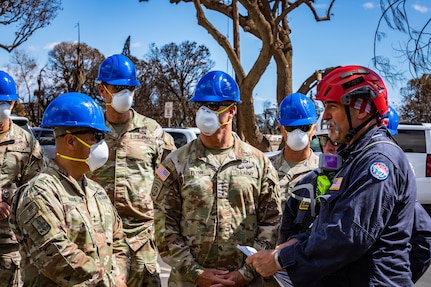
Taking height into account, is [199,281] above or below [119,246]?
below

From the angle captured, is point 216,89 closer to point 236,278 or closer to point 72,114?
point 72,114

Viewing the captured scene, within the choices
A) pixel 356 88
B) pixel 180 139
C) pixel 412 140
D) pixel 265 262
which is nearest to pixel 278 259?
pixel 265 262

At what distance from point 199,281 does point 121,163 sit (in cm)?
133

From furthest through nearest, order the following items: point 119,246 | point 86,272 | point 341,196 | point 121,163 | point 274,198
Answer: point 121,163 → point 274,198 → point 119,246 → point 86,272 → point 341,196

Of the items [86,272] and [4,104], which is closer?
[86,272]

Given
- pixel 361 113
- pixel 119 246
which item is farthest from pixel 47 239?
pixel 361 113

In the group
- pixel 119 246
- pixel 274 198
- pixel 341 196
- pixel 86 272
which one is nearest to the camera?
pixel 341 196

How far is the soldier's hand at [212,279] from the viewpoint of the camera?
329 cm

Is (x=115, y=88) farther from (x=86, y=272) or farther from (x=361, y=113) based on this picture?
(x=361, y=113)

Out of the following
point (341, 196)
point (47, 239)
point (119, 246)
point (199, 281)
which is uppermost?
point (341, 196)

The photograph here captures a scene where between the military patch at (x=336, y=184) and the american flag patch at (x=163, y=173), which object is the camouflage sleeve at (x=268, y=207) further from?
the military patch at (x=336, y=184)

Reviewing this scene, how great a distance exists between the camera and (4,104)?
175 inches

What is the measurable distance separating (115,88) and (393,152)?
2.63 meters

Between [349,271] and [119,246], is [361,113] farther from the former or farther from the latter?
[119,246]
